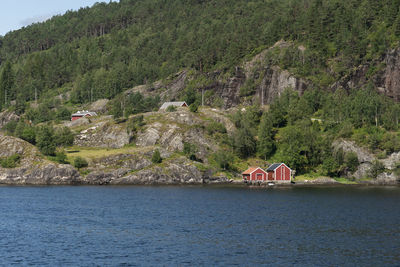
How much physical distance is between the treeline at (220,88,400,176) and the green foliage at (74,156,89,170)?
3623 cm

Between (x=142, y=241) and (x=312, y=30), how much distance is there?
145 meters

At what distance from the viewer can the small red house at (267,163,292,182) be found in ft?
438

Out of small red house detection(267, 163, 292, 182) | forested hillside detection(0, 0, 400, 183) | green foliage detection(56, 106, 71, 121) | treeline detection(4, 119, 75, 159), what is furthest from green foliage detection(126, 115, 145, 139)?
small red house detection(267, 163, 292, 182)

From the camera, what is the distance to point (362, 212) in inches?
3287

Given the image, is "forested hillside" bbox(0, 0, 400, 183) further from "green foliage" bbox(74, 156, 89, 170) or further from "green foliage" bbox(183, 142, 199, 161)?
"green foliage" bbox(74, 156, 89, 170)

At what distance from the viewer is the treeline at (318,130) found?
135750 mm

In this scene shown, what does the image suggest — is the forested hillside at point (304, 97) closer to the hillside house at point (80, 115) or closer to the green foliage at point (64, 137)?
the green foliage at point (64, 137)

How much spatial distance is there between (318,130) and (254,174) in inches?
1102

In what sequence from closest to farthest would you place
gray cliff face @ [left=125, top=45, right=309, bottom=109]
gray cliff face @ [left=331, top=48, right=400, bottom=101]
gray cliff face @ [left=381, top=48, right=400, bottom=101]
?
gray cliff face @ [left=381, top=48, right=400, bottom=101], gray cliff face @ [left=331, top=48, right=400, bottom=101], gray cliff face @ [left=125, top=45, right=309, bottom=109]

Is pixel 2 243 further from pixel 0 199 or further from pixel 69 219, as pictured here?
pixel 0 199

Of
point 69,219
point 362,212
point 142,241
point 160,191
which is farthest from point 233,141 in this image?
point 142,241

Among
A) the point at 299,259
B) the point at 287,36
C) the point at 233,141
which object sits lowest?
the point at 299,259

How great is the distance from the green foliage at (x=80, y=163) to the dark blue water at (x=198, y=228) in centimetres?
1938

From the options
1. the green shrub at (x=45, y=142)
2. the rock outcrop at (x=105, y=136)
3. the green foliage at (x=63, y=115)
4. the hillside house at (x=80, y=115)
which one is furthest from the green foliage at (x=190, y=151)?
the green foliage at (x=63, y=115)
